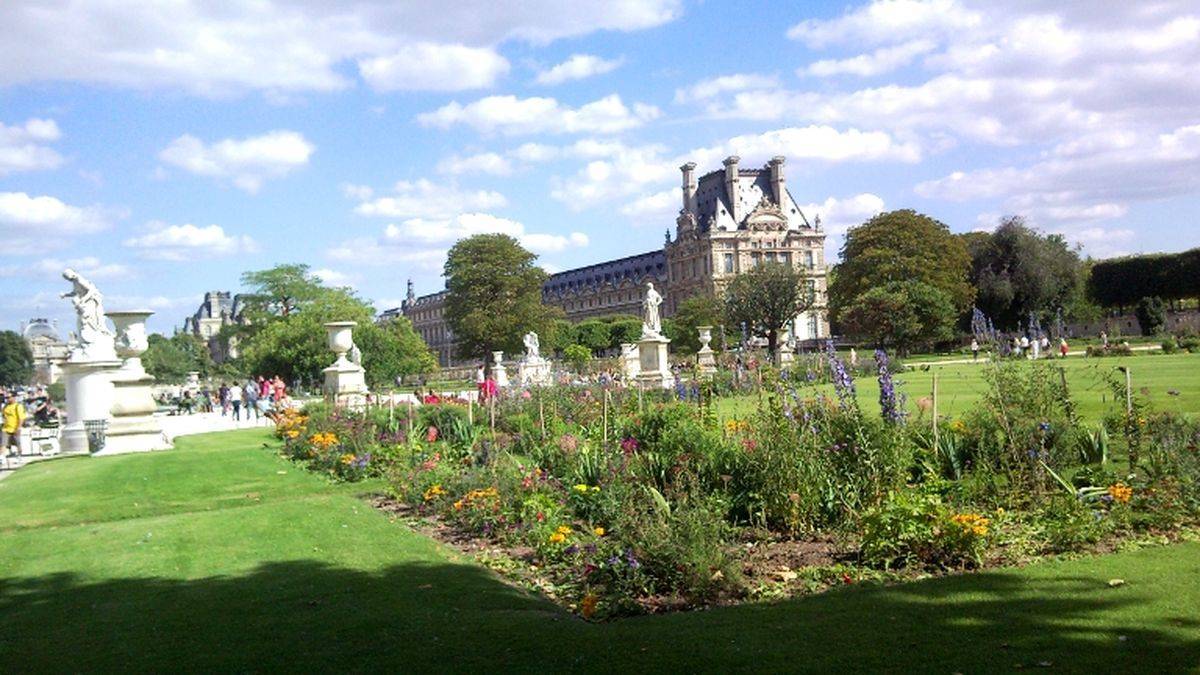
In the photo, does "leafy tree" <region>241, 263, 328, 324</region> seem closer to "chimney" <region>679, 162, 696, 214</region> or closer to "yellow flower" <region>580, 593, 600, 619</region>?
"chimney" <region>679, 162, 696, 214</region>

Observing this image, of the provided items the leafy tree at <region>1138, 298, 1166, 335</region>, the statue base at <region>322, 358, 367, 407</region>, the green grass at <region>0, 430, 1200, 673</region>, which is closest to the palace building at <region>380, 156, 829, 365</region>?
the leafy tree at <region>1138, 298, 1166, 335</region>

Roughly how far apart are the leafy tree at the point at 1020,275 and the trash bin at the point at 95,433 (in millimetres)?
50259

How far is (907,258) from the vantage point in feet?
182

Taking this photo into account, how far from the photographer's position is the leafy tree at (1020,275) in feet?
188

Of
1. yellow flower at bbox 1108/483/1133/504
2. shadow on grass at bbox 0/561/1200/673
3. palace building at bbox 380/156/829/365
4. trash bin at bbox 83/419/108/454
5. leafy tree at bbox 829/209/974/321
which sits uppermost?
palace building at bbox 380/156/829/365

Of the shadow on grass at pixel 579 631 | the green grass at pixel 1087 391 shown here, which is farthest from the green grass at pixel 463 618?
the green grass at pixel 1087 391

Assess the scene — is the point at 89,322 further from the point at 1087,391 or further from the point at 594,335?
the point at 594,335

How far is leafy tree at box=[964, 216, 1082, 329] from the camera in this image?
57250mm

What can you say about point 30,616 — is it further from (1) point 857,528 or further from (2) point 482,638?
(1) point 857,528

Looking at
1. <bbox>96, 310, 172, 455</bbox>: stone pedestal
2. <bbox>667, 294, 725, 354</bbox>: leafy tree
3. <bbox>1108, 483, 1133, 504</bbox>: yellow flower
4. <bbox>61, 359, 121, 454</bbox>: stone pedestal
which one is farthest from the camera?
<bbox>667, 294, 725, 354</bbox>: leafy tree

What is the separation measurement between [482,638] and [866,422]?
13.9 ft

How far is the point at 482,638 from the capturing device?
5.11 meters

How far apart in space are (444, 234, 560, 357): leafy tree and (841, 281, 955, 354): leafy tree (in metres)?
21.1

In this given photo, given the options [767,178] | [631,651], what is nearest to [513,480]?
[631,651]
